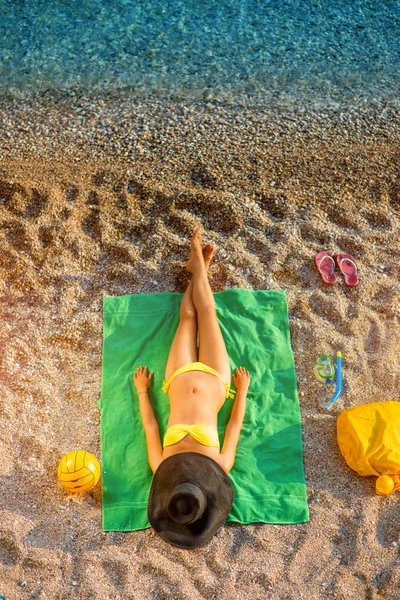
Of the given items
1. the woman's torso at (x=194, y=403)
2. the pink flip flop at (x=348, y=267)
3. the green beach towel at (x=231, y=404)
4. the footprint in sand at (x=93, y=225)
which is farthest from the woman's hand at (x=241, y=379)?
the footprint in sand at (x=93, y=225)

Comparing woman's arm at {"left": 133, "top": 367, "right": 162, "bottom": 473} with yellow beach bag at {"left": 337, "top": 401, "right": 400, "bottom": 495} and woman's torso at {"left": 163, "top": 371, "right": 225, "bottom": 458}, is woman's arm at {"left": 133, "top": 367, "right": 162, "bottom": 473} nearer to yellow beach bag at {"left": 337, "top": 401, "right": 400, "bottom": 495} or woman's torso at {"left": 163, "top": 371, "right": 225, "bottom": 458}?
woman's torso at {"left": 163, "top": 371, "right": 225, "bottom": 458}

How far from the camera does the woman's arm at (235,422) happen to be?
4.23 metres

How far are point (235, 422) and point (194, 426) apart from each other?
41cm

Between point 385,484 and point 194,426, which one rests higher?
point 194,426

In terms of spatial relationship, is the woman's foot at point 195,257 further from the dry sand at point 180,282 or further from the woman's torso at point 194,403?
the woman's torso at point 194,403

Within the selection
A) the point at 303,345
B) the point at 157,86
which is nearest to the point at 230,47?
the point at 157,86

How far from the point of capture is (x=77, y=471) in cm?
409

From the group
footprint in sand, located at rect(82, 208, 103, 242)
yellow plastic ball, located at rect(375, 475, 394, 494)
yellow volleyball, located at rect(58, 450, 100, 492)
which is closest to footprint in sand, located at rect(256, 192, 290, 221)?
footprint in sand, located at rect(82, 208, 103, 242)

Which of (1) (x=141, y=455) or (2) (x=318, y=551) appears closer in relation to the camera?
(2) (x=318, y=551)

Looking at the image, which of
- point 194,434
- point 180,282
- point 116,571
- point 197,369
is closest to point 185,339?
point 197,369

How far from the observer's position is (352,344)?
5125 mm

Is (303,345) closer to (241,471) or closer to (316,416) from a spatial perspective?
(316,416)

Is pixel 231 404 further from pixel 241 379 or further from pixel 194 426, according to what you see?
pixel 194 426

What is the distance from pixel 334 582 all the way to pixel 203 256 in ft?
9.74
